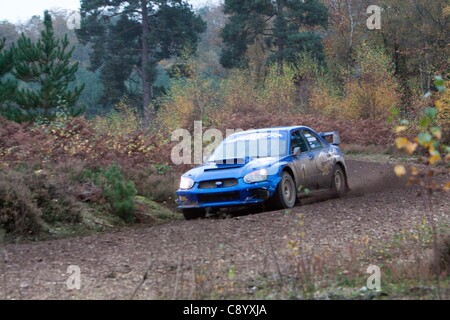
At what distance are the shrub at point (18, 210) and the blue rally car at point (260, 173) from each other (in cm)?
264

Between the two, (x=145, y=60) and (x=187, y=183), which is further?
(x=145, y=60)

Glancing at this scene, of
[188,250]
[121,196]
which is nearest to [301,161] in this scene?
[121,196]

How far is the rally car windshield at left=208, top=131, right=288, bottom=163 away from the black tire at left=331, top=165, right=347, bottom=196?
1.62 metres

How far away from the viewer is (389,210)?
1173cm

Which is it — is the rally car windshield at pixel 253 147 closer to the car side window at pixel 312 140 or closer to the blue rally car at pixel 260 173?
the blue rally car at pixel 260 173

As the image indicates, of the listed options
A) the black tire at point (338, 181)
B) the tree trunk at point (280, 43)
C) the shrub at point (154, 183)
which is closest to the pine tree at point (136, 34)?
the tree trunk at point (280, 43)

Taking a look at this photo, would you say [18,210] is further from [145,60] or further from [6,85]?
[145,60]

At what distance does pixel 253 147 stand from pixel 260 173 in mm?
1370

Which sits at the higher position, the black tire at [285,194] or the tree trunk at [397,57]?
the tree trunk at [397,57]

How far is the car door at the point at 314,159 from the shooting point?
13577mm

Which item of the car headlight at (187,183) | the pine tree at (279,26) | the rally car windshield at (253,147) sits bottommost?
the car headlight at (187,183)

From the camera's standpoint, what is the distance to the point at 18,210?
426 inches

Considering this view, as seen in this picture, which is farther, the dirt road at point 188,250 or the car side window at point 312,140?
the car side window at point 312,140
